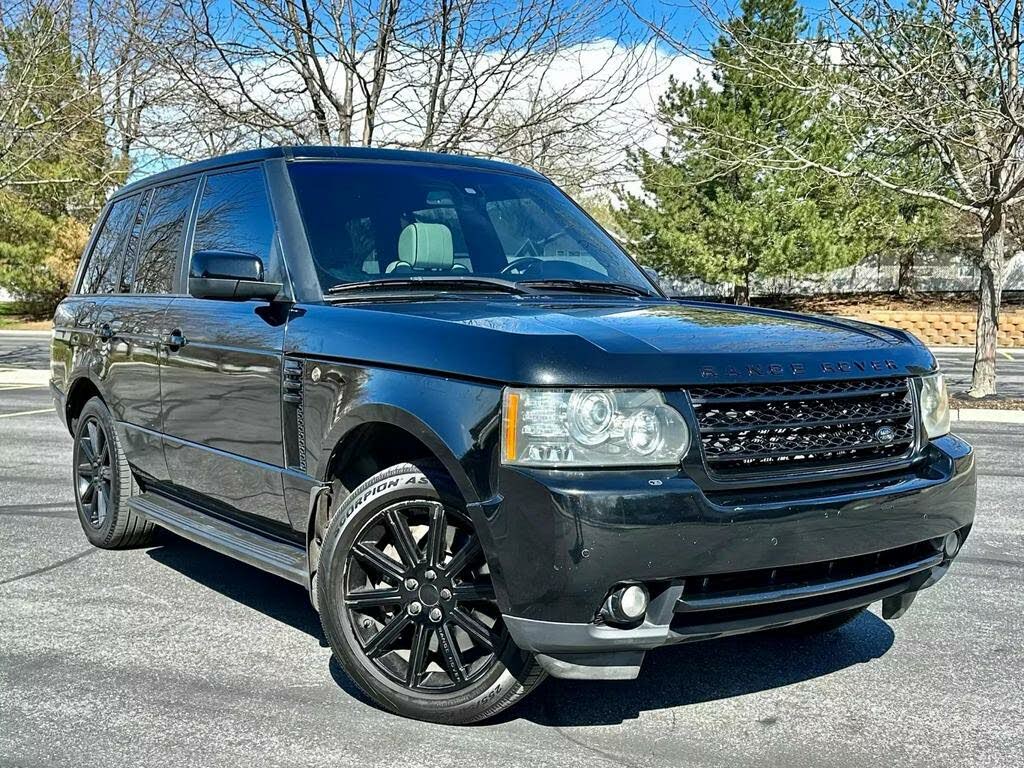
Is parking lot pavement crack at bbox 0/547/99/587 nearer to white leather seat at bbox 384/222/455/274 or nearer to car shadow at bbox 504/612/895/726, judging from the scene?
white leather seat at bbox 384/222/455/274

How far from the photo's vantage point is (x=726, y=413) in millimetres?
3172

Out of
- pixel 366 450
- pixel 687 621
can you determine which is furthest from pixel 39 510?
pixel 687 621

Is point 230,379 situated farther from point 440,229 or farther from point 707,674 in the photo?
point 707,674

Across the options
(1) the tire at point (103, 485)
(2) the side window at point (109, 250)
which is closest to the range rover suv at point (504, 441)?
(1) the tire at point (103, 485)

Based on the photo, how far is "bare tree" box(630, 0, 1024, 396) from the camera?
40.7 feet

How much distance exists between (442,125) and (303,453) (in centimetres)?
1095

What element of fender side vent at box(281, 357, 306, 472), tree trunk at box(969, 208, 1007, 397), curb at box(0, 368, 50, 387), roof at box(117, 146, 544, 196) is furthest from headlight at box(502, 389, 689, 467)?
curb at box(0, 368, 50, 387)

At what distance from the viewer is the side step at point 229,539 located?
13.1 ft

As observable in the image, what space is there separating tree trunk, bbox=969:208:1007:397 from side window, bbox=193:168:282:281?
12230 millimetres

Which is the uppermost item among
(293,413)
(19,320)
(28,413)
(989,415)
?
(293,413)

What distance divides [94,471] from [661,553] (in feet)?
13.3

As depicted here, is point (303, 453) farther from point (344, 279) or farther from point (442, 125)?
point (442, 125)

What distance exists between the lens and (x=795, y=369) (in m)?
3.26

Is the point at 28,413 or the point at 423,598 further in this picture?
the point at 28,413
